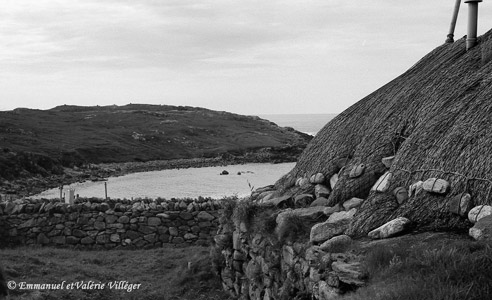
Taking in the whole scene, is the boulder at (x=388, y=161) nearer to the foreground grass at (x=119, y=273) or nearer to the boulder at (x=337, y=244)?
the boulder at (x=337, y=244)

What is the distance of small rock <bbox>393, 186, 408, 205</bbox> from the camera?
760 cm

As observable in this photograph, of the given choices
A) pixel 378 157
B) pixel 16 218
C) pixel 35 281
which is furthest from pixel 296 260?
pixel 16 218

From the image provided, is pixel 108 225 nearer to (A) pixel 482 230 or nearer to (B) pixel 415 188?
(B) pixel 415 188

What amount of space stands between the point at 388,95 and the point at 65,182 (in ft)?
111

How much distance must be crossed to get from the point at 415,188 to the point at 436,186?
38 centimetres

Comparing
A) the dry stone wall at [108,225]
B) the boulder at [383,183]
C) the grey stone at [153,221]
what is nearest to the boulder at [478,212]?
the boulder at [383,183]

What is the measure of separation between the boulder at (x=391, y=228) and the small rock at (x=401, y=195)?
0.60m

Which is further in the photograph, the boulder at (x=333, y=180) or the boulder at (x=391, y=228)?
the boulder at (x=333, y=180)

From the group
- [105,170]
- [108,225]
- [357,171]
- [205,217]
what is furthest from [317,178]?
[105,170]

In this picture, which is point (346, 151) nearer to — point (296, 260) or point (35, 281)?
point (296, 260)

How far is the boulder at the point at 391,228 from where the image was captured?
22.6ft

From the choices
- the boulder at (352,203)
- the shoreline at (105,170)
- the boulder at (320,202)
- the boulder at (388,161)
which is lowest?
the shoreline at (105,170)

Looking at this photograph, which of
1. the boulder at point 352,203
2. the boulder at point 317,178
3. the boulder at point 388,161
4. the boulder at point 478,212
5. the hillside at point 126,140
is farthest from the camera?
the hillside at point 126,140

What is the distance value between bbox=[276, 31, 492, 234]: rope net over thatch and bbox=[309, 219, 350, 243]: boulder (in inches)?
8.4
